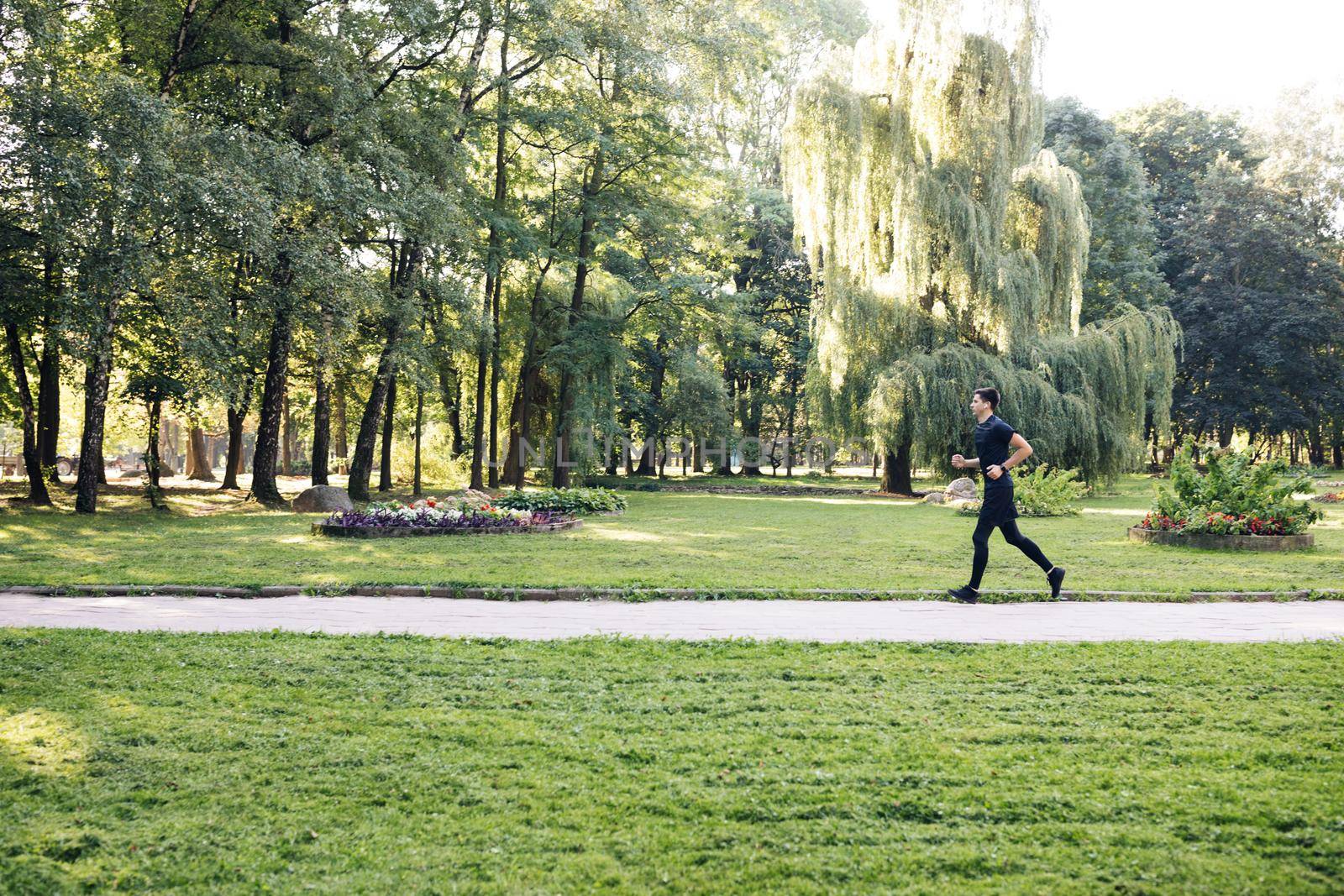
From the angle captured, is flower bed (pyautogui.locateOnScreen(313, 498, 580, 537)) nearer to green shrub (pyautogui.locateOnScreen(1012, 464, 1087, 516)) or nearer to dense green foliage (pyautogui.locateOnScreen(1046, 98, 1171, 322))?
green shrub (pyautogui.locateOnScreen(1012, 464, 1087, 516))

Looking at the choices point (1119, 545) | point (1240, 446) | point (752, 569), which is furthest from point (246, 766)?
point (1240, 446)

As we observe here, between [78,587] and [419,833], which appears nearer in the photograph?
[419,833]

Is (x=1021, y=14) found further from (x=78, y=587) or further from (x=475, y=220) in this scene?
(x=78, y=587)

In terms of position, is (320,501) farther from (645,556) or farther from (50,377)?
(645,556)

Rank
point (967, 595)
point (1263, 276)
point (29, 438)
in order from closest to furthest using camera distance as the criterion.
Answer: point (967, 595), point (29, 438), point (1263, 276)

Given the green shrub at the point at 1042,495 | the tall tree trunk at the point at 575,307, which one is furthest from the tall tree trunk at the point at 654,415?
the green shrub at the point at 1042,495

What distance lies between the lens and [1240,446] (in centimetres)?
1373

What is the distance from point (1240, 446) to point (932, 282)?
11806 millimetres

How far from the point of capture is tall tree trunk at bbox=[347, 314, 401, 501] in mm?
20641

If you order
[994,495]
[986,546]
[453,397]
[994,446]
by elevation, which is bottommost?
[986,546]

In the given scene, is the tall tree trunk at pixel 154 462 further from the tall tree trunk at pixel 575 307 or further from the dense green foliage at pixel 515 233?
the tall tree trunk at pixel 575 307

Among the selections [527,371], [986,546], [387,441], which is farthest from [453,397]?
[986,546]

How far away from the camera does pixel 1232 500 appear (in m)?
12.6

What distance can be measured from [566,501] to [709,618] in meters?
10.6
